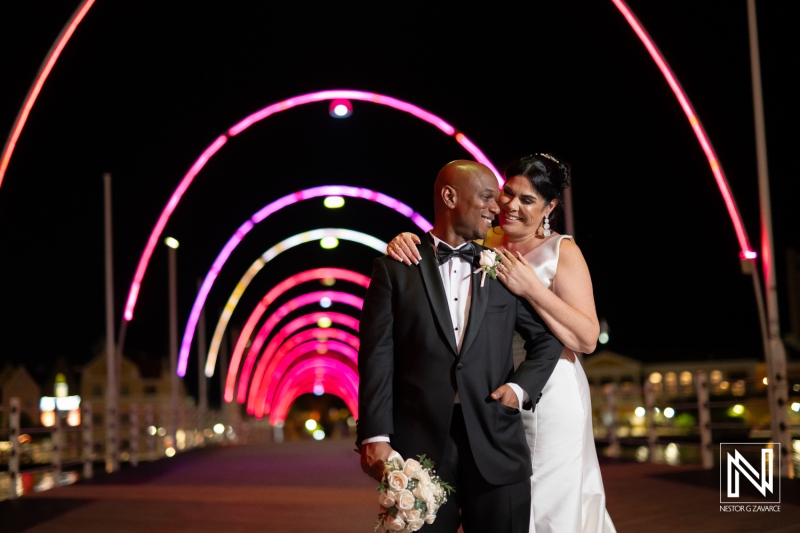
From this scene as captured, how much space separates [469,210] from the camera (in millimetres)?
4660

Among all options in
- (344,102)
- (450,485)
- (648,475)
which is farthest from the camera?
(344,102)

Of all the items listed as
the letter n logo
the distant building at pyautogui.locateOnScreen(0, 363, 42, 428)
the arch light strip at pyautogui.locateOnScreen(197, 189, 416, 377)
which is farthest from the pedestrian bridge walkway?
the distant building at pyautogui.locateOnScreen(0, 363, 42, 428)

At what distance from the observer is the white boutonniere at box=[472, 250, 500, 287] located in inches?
181

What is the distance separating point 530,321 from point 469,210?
0.57 meters

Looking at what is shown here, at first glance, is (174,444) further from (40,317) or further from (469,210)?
(40,317)

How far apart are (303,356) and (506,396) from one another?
234 ft

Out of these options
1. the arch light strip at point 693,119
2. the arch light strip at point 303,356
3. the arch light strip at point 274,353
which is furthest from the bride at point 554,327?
the arch light strip at point 303,356

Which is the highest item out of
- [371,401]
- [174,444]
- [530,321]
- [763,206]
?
[763,206]

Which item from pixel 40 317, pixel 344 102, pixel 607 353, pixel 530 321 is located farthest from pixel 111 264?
pixel 607 353

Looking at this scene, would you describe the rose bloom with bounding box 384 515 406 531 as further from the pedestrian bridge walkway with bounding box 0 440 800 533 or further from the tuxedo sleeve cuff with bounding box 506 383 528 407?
the pedestrian bridge walkway with bounding box 0 440 800 533

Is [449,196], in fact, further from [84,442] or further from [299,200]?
[299,200]

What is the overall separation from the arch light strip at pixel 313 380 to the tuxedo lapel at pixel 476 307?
209 feet

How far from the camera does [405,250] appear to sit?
4.73 m

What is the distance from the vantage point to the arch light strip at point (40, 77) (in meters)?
11.8
